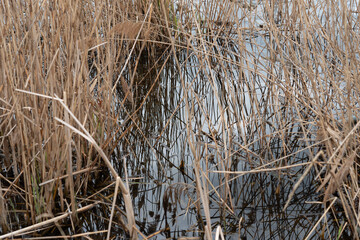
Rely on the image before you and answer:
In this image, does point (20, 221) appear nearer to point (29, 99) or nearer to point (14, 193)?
point (14, 193)

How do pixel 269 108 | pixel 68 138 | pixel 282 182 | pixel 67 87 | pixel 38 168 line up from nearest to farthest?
1. pixel 68 138
2. pixel 67 87
3. pixel 38 168
4. pixel 282 182
5. pixel 269 108

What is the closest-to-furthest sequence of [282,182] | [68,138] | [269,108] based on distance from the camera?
[68,138] < [282,182] < [269,108]

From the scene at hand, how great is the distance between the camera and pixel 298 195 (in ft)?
4.52

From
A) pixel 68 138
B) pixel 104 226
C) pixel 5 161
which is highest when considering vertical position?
pixel 68 138

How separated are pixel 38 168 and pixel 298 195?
79 centimetres

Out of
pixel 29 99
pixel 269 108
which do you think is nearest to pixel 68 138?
pixel 29 99

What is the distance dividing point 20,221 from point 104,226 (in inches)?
9.2

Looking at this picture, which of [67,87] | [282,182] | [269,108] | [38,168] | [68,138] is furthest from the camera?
[269,108]

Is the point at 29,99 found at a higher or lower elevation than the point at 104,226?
higher

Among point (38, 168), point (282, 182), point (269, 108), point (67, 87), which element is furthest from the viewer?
point (269, 108)

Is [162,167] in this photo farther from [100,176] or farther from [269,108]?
[269,108]

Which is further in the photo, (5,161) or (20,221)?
(5,161)

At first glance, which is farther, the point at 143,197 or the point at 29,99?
the point at 143,197

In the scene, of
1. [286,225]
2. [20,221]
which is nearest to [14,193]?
[20,221]
